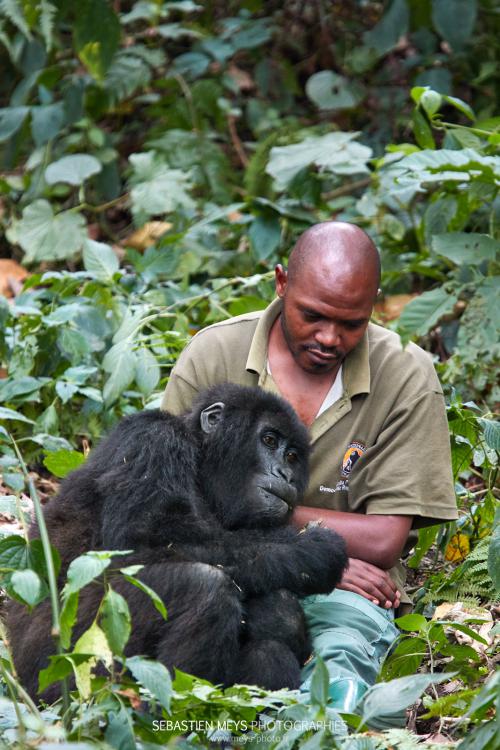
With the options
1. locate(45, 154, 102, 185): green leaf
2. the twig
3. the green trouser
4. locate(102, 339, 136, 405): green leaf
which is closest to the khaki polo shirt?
the green trouser

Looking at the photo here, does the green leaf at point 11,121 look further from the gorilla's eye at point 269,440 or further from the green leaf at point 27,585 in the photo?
the green leaf at point 27,585

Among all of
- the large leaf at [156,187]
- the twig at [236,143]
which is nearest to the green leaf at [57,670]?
the large leaf at [156,187]

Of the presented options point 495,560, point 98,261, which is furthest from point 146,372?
point 495,560

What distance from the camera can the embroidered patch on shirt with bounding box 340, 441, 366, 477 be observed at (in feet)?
15.1

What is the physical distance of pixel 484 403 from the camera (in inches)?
250

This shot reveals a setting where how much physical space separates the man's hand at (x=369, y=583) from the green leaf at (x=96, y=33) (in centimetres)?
519

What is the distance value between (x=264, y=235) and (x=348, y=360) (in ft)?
8.90

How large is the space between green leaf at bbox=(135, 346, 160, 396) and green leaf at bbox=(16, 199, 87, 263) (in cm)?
226

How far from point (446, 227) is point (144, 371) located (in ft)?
6.37

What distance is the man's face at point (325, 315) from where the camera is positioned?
4.49 meters

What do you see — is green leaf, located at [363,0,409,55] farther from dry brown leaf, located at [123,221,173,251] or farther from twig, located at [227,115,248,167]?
dry brown leaf, located at [123,221,173,251]

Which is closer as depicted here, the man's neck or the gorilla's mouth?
the gorilla's mouth

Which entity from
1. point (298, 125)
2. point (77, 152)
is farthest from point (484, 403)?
point (77, 152)

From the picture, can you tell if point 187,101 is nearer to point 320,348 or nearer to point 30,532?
point 320,348
